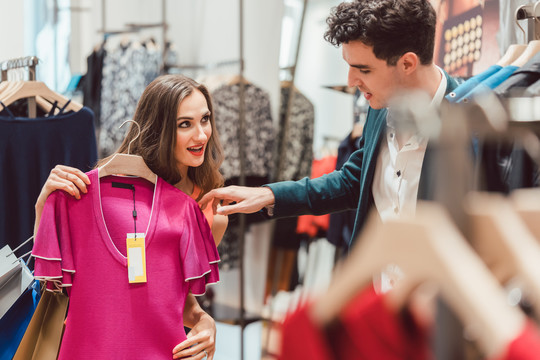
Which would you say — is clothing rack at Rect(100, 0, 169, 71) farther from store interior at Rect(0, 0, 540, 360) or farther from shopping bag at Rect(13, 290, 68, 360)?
shopping bag at Rect(13, 290, 68, 360)

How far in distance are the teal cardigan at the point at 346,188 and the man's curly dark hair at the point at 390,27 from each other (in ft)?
0.45

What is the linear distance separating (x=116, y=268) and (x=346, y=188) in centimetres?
74

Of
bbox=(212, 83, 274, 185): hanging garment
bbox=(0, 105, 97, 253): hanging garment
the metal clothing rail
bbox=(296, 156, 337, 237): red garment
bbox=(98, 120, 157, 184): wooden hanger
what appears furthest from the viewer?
bbox=(212, 83, 274, 185): hanging garment

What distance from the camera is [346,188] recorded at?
1.87 m

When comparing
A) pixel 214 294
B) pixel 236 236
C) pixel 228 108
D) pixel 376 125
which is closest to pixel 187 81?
pixel 376 125

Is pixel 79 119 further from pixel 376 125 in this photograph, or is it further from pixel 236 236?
pixel 236 236

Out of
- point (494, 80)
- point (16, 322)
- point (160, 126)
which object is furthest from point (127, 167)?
point (494, 80)

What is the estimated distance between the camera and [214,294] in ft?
13.4

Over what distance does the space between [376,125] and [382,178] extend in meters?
0.16

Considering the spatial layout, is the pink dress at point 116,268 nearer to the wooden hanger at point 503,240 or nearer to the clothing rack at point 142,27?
the wooden hanger at point 503,240

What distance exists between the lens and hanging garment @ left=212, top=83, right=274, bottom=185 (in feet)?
11.8

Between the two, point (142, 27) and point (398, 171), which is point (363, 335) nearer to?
point (398, 171)

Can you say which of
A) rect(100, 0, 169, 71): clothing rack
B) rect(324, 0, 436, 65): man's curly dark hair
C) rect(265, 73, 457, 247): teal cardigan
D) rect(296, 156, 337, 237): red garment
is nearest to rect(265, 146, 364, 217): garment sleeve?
rect(265, 73, 457, 247): teal cardigan

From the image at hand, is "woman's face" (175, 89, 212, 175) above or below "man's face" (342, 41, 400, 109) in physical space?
below
